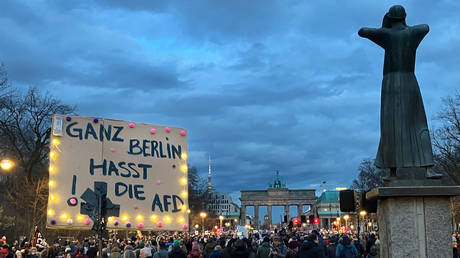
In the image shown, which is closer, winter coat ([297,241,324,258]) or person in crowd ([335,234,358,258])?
winter coat ([297,241,324,258])

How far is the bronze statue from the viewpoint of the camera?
25.1ft

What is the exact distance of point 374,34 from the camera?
8.07 meters

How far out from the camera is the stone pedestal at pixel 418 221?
7.23 m

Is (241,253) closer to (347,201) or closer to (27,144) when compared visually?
(347,201)

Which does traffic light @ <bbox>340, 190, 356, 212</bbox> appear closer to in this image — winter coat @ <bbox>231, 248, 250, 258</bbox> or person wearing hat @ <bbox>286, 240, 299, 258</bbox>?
winter coat @ <bbox>231, 248, 250, 258</bbox>

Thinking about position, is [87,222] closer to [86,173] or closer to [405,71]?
[86,173]

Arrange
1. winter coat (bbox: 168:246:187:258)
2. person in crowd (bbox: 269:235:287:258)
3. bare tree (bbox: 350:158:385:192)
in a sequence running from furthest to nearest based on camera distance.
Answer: bare tree (bbox: 350:158:385:192)
person in crowd (bbox: 269:235:287:258)
winter coat (bbox: 168:246:187:258)

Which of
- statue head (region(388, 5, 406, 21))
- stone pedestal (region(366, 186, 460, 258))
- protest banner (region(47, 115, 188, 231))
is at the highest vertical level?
statue head (region(388, 5, 406, 21))

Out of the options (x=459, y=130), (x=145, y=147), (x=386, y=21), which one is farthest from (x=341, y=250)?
(x=459, y=130)

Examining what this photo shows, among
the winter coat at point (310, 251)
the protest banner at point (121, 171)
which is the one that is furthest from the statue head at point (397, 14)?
the winter coat at point (310, 251)

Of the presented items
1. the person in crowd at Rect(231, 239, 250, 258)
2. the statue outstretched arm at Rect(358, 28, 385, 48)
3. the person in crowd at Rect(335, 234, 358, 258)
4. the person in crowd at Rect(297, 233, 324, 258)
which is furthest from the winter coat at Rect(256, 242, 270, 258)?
the statue outstretched arm at Rect(358, 28, 385, 48)

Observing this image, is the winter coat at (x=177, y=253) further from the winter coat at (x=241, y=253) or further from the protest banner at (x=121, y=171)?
the protest banner at (x=121, y=171)

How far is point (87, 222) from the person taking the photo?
30.4 feet

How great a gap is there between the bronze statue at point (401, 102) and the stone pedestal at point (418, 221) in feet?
1.29
